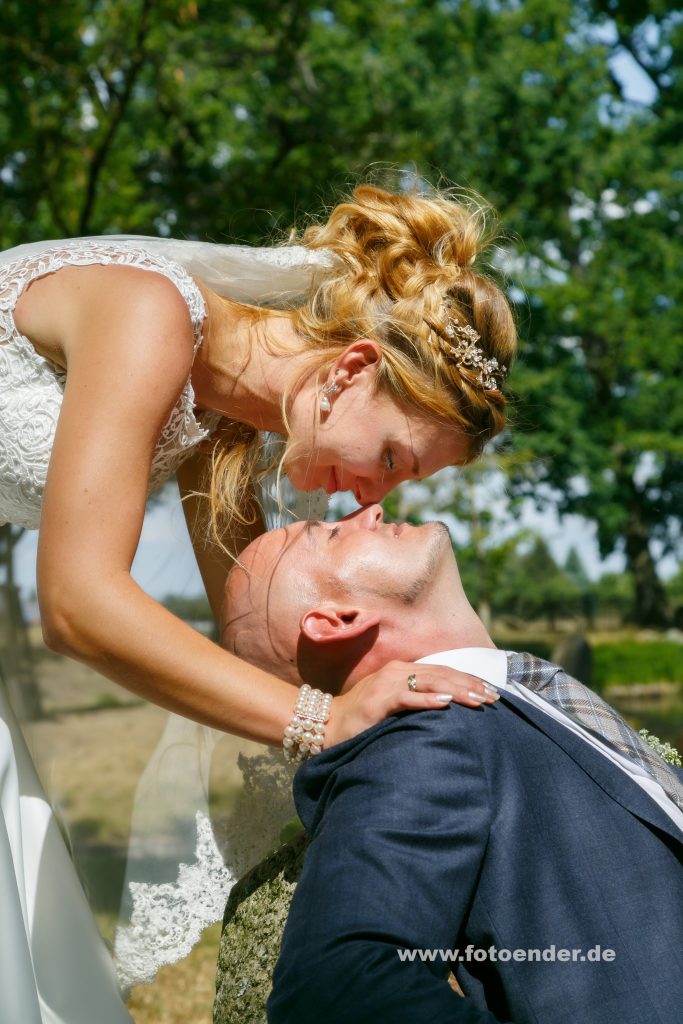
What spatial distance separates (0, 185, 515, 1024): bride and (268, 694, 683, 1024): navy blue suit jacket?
0.14m

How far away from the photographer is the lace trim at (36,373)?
252cm

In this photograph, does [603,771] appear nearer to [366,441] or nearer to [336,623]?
[336,623]

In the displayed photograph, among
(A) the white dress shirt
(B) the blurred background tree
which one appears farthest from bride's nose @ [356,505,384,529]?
(B) the blurred background tree

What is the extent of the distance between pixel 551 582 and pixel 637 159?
9392 millimetres

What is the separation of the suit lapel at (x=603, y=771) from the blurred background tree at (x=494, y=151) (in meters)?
8.62

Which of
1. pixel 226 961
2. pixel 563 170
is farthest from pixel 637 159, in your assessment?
pixel 226 961

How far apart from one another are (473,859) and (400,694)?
1.05 ft

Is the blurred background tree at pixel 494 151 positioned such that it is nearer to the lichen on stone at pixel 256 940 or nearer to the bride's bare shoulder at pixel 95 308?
the bride's bare shoulder at pixel 95 308

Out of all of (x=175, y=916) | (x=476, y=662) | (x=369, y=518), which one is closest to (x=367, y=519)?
(x=369, y=518)

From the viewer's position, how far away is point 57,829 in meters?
2.78

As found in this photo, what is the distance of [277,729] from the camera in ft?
6.73


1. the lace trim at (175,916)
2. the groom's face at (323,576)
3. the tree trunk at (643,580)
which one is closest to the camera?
the groom's face at (323,576)

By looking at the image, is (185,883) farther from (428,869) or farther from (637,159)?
(637,159)

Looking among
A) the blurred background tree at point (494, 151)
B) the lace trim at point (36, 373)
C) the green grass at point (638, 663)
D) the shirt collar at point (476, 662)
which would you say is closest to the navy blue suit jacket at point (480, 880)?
the shirt collar at point (476, 662)
